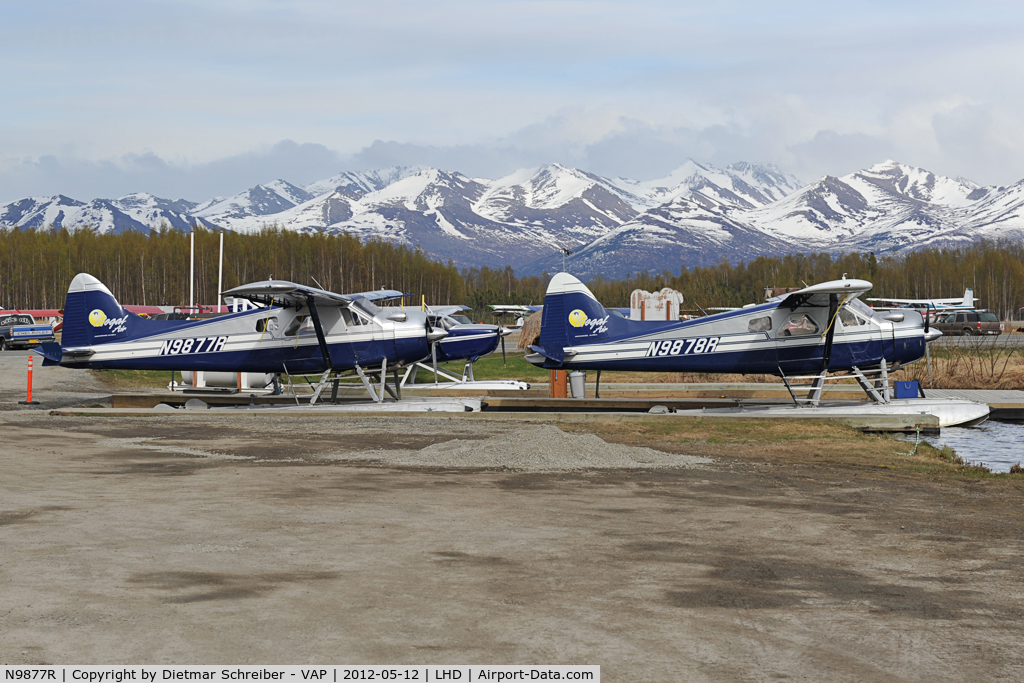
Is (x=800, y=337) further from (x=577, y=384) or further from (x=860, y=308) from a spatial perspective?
(x=577, y=384)

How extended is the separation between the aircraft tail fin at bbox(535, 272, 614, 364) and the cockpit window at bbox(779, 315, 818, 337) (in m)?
3.54

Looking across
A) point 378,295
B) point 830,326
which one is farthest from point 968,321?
point 378,295

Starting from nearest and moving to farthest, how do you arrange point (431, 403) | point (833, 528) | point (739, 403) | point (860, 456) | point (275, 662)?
point (275, 662) < point (833, 528) < point (860, 456) < point (431, 403) < point (739, 403)

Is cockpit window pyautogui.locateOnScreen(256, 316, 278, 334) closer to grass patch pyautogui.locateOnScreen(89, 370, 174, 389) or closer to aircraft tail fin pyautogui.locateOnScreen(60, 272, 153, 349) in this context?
aircraft tail fin pyautogui.locateOnScreen(60, 272, 153, 349)

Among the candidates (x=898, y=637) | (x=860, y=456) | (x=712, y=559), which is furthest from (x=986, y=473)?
(x=898, y=637)

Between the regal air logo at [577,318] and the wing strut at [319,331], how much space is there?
524cm

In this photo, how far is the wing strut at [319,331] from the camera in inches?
770

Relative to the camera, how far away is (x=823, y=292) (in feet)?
58.1

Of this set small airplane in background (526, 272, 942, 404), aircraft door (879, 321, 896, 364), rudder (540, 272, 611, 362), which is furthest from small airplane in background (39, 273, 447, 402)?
aircraft door (879, 321, 896, 364)

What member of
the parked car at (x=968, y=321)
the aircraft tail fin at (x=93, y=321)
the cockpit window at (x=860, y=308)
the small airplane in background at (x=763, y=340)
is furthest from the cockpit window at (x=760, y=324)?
the parked car at (x=968, y=321)

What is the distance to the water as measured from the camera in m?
14.3

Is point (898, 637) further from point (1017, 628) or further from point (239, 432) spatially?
point (239, 432)

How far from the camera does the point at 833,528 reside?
7902 mm

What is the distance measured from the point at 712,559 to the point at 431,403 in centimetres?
1310
